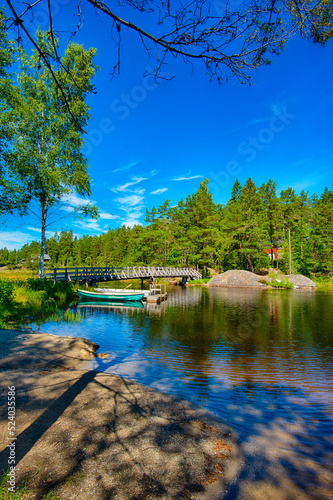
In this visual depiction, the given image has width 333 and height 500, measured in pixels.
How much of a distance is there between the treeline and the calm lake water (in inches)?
1368

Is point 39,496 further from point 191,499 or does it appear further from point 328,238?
point 328,238

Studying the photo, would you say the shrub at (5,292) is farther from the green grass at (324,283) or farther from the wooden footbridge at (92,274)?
the green grass at (324,283)

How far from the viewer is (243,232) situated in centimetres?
4694

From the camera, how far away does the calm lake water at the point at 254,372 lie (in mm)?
3555

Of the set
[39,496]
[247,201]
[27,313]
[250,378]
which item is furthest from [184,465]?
[247,201]

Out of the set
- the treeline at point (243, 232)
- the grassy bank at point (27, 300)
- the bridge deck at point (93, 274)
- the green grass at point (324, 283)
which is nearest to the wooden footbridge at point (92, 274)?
the bridge deck at point (93, 274)

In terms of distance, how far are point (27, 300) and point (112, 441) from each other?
47.6ft

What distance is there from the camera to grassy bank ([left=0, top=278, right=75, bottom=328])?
12680mm

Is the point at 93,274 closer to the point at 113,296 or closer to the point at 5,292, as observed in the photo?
the point at 113,296

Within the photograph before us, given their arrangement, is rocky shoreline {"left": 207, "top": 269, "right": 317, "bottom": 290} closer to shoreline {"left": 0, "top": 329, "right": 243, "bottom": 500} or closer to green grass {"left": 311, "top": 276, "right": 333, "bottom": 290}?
green grass {"left": 311, "top": 276, "right": 333, "bottom": 290}

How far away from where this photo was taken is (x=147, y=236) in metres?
57.5

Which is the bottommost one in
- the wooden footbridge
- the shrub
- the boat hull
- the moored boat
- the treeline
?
the moored boat

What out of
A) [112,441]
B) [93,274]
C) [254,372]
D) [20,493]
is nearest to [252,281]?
[93,274]

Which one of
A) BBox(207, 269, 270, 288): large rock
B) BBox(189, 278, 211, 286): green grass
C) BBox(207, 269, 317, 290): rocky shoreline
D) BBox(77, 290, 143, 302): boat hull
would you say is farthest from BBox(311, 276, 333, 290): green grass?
BBox(77, 290, 143, 302): boat hull
